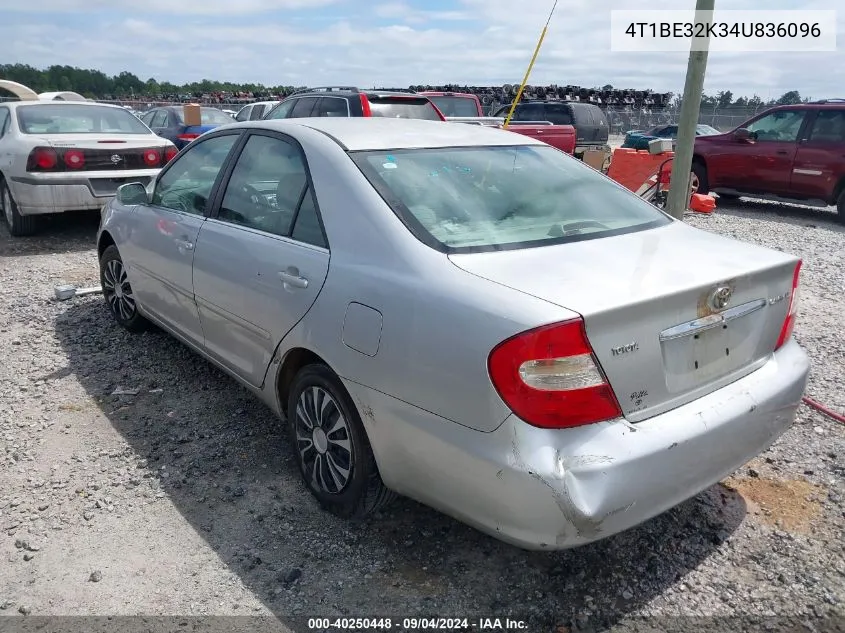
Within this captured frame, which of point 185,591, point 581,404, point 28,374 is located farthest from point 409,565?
point 28,374

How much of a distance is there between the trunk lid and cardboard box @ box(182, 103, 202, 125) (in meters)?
11.7

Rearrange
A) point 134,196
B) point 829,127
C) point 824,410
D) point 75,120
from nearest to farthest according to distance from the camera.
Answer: point 824,410 → point 134,196 → point 75,120 → point 829,127

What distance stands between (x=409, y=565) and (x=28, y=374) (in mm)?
3052

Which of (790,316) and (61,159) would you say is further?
(61,159)

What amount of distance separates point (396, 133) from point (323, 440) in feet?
4.94

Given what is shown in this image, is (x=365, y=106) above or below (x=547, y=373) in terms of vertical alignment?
above

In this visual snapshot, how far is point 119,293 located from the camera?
496cm

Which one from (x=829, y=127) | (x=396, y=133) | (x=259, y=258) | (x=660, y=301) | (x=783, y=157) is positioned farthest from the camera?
(x=783, y=157)

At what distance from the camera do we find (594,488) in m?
2.05

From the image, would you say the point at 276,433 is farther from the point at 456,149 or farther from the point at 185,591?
the point at 456,149

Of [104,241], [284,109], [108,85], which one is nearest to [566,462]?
[104,241]

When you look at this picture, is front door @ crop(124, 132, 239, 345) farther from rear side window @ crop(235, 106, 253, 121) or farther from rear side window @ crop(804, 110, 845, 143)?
rear side window @ crop(235, 106, 253, 121)

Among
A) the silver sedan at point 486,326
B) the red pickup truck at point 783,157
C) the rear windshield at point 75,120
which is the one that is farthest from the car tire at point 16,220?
the red pickup truck at point 783,157

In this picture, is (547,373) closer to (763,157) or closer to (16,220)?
(16,220)
